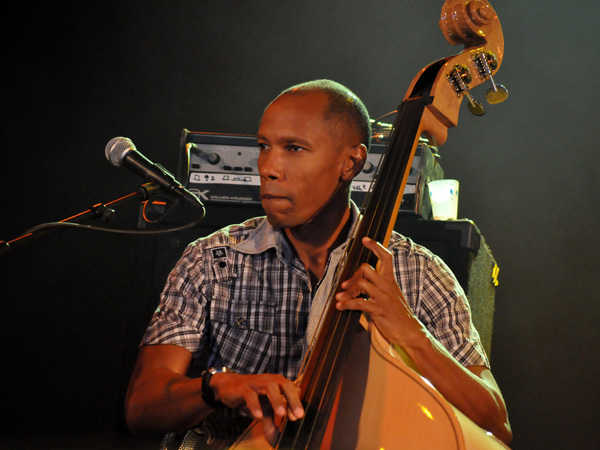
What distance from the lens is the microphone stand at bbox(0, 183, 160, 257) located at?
5.15 ft

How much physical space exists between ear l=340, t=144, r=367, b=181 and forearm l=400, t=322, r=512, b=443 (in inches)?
25.2

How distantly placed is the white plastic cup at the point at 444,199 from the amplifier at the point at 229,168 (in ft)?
0.11

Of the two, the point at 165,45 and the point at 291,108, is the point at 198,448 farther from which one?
the point at 165,45

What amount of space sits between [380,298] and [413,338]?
129 mm

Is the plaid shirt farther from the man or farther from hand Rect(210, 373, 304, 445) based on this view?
hand Rect(210, 373, 304, 445)

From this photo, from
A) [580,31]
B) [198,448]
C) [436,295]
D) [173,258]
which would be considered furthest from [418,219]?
[580,31]

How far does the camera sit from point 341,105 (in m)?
1.74

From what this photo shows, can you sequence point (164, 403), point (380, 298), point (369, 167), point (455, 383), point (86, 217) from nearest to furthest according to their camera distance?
point (380, 298)
point (455, 383)
point (164, 403)
point (86, 217)
point (369, 167)

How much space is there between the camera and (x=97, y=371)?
3254mm

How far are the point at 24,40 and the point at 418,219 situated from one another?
2790mm

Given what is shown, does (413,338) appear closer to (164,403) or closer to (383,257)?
(383,257)

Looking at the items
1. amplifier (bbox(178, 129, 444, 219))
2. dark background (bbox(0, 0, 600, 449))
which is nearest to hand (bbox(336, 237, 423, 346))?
amplifier (bbox(178, 129, 444, 219))

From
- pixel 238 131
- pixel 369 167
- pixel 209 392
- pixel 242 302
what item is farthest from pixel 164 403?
pixel 238 131

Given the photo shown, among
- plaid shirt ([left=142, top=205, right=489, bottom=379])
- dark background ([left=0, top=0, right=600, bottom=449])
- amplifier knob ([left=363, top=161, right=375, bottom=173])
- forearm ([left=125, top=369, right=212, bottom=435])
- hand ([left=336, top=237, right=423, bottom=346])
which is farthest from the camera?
dark background ([left=0, top=0, right=600, bottom=449])
